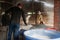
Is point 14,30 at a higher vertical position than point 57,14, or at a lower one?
lower

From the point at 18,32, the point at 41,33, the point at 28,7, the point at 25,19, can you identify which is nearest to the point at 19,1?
the point at 28,7

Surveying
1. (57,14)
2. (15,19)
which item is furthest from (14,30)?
(57,14)

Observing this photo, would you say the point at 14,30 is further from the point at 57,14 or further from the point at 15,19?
the point at 57,14

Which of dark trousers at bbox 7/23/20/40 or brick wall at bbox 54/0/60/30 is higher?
brick wall at bbox 54/0/60/30

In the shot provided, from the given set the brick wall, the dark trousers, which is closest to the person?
the dark trousers

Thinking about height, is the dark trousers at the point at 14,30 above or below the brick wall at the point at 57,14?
below

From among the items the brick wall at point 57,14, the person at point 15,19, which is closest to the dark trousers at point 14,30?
the person at point 15,19

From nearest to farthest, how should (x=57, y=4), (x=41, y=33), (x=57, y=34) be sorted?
(x=57, y=34)
(x=41, y=33)
(x=57, y=4)

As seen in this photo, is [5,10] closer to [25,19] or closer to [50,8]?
[25,19]

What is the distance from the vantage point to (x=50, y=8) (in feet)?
8.30

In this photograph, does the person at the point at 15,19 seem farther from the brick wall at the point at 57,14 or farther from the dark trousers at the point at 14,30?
the brick wall at the point at 57,14

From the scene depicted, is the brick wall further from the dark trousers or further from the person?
the dark trousers

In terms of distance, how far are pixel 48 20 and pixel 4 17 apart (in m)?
0.84

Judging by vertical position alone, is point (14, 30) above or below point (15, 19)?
below
